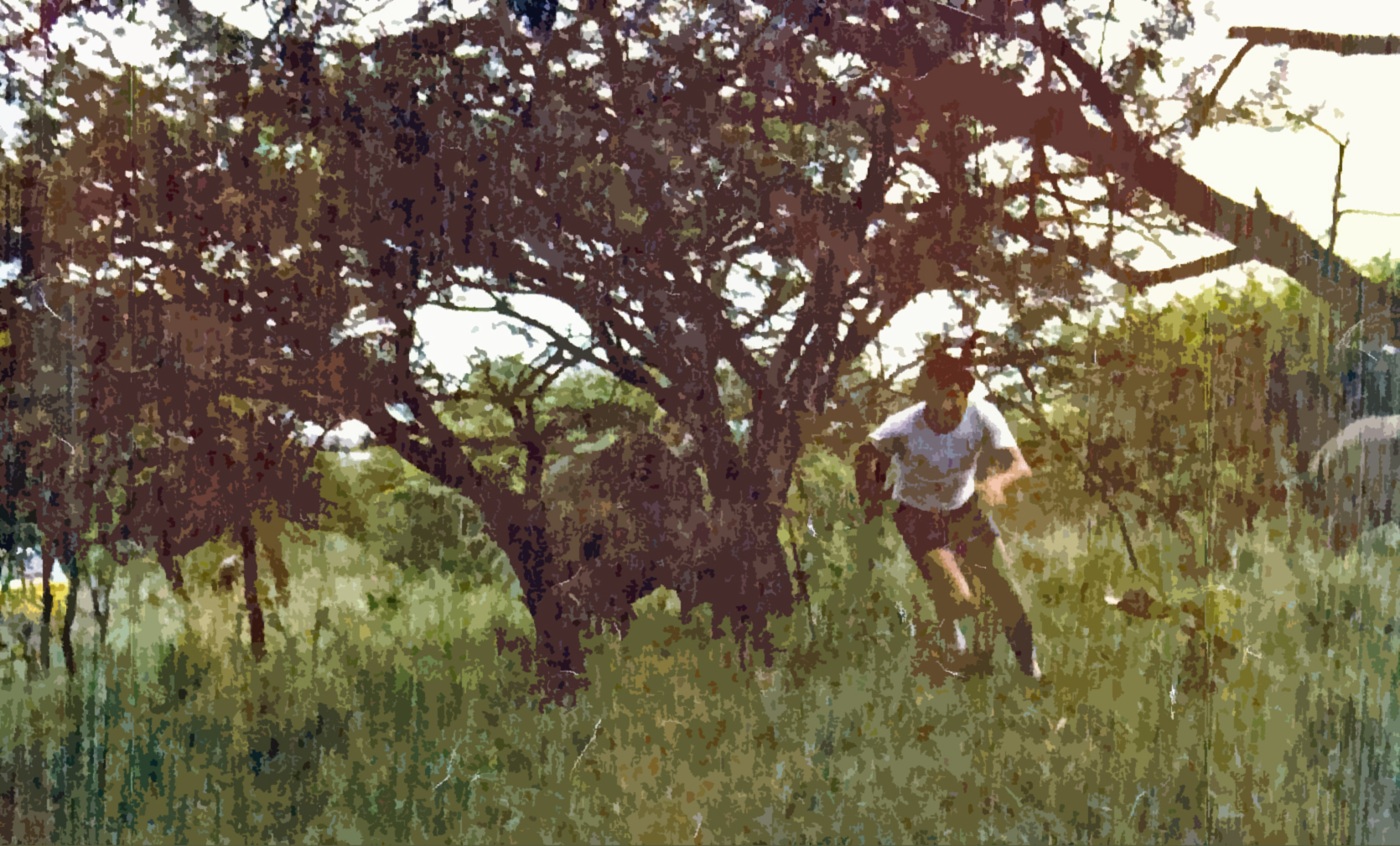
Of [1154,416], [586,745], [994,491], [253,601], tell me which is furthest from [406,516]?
[1154,416]

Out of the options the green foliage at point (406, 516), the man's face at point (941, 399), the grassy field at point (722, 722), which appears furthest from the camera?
the green foliage at point (406, 516)

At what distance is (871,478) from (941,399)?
0.37 meters

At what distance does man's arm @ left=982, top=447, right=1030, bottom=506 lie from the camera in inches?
111

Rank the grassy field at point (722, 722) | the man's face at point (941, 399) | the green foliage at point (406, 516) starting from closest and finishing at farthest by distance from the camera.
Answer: the grassy field at point (722, 722)
the man's face at point (941, 399)
the green foliage at point (406, 516)

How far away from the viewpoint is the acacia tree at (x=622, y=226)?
2.75m

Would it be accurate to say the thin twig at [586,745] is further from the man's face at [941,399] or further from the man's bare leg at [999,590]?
the man's face at [941,399]

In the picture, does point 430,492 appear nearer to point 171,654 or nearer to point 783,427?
point 171,654

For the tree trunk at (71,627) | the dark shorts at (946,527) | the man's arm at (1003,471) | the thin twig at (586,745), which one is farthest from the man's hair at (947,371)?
the tree trunk at (71,627)

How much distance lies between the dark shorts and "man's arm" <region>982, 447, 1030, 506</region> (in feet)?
0.21

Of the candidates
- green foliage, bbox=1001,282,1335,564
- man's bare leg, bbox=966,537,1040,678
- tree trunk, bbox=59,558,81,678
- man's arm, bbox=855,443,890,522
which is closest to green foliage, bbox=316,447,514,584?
tree trunk, bbox=59,558,81,678

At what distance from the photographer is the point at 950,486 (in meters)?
2.89

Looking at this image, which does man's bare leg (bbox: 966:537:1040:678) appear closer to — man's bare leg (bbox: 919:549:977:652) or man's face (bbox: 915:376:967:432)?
man's bare leg (bbox: 919:549:977:652)

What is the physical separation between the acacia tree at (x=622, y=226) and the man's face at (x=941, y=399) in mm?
178

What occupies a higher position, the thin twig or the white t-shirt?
the white t-shirt
